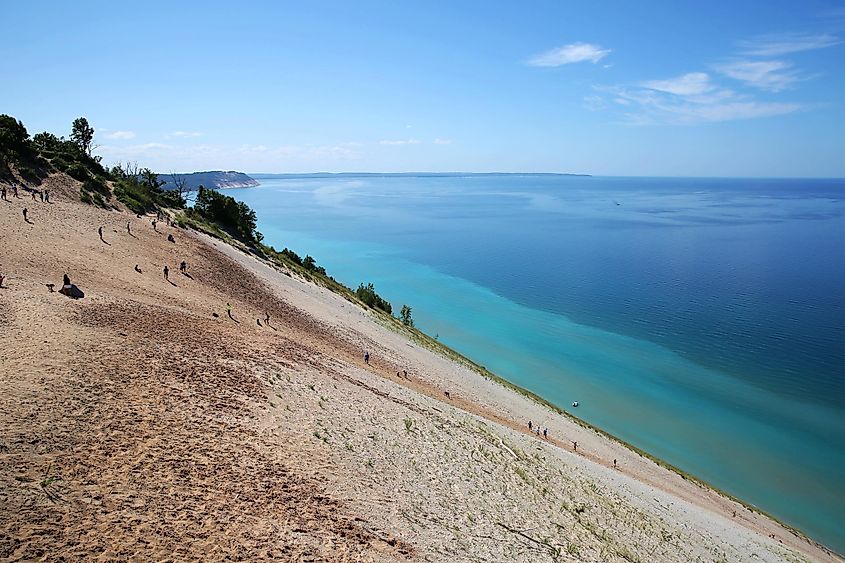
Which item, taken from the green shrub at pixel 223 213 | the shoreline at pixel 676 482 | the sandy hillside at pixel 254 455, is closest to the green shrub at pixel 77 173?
the green shrub at pixel 223 213

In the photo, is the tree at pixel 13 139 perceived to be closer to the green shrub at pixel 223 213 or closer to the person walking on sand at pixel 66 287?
the green shrub at pixel 223 213

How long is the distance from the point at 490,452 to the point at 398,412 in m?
4.27

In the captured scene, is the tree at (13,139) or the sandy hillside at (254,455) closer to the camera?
the sandy hillside at (254,455)

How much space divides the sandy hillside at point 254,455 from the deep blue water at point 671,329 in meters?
8.92

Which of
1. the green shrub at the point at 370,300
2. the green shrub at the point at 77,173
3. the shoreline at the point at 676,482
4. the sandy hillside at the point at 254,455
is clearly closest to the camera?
the sandy hillside at the point at 254,455

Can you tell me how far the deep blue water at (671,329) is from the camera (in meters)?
35.9

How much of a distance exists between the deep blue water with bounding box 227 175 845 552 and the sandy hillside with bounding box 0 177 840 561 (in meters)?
8.92

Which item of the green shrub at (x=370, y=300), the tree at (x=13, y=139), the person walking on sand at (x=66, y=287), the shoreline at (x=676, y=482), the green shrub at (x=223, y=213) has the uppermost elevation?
the tree at (x=13, y=139)

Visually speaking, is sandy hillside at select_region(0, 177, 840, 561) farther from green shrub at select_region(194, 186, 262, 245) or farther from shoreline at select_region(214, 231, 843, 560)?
green shrub at select_region(194, 186, 262, 245)

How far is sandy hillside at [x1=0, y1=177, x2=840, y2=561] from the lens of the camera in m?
10.6

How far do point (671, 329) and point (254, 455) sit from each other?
185 ft

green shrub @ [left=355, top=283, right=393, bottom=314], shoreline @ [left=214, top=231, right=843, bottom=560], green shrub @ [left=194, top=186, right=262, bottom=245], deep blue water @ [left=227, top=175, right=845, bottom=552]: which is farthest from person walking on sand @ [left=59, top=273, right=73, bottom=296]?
deep blue water @ [left=227, top=175, right=845, bottom=552]

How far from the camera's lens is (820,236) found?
122m

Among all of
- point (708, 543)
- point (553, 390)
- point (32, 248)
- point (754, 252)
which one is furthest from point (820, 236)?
point (32, 248)
